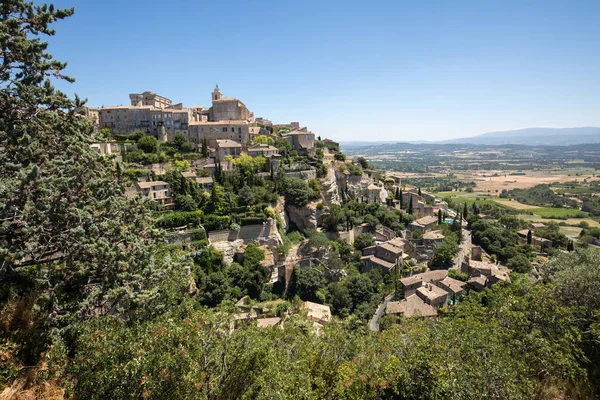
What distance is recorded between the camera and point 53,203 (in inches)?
357

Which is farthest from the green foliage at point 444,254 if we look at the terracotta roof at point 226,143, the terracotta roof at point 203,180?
the terracotta roof at point 226,143

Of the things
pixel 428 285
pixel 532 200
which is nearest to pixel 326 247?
pixel 428 285

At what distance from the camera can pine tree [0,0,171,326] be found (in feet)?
28.6

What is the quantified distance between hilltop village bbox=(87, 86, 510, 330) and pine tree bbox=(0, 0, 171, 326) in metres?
11.4

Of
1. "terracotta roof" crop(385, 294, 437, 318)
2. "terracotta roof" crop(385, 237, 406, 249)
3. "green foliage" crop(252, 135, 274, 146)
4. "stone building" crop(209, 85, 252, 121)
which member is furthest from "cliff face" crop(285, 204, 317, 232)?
"stone building" crop(209, 85, 252, 121)

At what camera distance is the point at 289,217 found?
4044 cm

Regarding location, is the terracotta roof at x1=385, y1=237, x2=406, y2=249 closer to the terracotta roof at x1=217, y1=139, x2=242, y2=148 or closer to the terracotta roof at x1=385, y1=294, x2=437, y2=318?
the terracotta roof at x1=385, y1=294, x2=437, y2=318

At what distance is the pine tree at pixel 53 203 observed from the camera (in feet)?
28.6

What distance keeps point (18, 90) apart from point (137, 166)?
2771 cm

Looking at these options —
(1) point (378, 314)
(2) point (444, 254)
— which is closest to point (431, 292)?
(1) point (378, 314)

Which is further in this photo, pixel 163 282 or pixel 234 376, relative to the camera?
pixel 163 282

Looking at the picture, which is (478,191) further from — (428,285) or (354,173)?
(428,285)

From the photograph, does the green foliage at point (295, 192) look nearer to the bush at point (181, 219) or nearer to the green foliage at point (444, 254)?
the bush at point (181, 219)

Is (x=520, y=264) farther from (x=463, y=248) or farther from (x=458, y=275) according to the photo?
(x=458, y=275)
